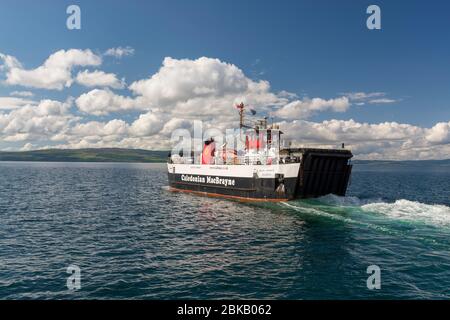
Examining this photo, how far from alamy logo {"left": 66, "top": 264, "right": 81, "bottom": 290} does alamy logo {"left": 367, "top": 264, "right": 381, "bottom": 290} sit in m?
15.3

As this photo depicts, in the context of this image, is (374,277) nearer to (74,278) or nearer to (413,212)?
(74,278)

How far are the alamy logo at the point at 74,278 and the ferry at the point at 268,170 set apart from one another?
29.5 metres

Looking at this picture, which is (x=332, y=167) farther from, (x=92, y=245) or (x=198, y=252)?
(x=92, y=245)

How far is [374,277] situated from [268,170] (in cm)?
2767

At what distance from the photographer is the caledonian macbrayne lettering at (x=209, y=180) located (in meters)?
50.2

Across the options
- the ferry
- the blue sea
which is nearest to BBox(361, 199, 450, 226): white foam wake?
the blue sea

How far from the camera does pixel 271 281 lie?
56.1 feet

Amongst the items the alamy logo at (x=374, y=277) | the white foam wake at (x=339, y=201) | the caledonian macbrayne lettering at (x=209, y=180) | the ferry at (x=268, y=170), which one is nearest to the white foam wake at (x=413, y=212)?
the white foam wake at (x=339, y=201)

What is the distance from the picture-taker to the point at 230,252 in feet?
74.0

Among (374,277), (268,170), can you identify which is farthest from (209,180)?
(374,277)

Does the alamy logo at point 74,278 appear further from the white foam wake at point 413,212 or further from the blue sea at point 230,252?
the white foam wake at point 413,212

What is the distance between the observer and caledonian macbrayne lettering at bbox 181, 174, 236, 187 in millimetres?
50219

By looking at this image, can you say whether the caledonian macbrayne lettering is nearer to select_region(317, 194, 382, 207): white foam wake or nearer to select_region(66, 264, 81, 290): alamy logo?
select_region(317, 194, 382, 207): white foam wake
